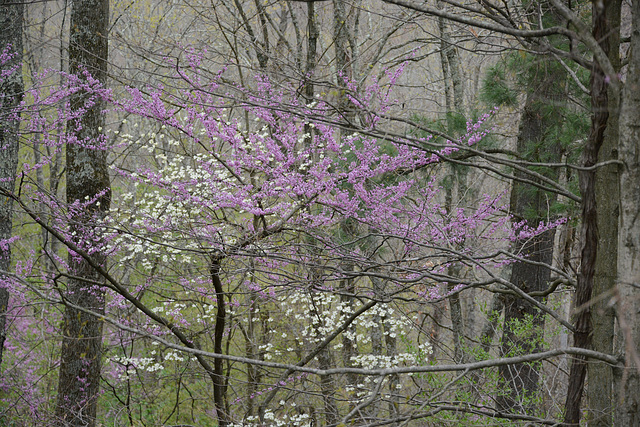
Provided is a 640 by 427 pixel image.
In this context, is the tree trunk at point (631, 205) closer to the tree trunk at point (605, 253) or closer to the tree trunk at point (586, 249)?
the tree trunk at point (586, 249)

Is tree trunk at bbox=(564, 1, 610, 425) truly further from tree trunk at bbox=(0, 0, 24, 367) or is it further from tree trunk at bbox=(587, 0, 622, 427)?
tree trunk at bbox=(0, 0, 24, 367)

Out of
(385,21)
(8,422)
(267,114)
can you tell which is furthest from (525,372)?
(385,21)

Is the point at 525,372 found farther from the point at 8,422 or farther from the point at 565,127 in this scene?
the point at 8,422

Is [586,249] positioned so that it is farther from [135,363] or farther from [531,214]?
[135,363]

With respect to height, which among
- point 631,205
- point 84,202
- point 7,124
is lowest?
point 631,205

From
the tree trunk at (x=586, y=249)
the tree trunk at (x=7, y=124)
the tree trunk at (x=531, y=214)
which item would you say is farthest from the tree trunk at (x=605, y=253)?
the tree trunk at (x=7, y=124)

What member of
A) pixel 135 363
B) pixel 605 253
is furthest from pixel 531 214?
pixel 135 363

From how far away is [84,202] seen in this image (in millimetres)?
6434

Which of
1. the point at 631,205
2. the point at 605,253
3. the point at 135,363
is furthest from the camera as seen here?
the point at 135,363

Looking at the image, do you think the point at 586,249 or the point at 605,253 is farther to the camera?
the point at 605,253

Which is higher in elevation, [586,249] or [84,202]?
[84,202]

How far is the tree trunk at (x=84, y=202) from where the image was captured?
6.35 meters

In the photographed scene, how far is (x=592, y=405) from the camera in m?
2.82

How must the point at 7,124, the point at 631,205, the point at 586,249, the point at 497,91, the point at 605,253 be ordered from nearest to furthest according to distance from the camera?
1. the point at 631,205
2. the point at 586,249
3. the point at 605,253
4. the point at 7,124
5. the point at 497,91
